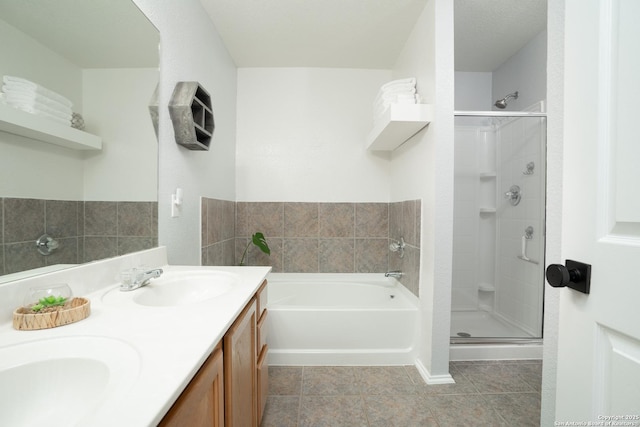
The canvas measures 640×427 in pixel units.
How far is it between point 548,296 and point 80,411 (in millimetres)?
1255

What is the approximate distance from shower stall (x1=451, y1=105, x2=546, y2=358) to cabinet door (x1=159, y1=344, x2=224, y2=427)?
2.28 m

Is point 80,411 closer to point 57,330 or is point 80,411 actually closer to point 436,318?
point 57,330

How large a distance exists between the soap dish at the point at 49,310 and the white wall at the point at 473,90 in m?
3.26

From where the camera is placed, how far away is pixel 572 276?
1.93ft

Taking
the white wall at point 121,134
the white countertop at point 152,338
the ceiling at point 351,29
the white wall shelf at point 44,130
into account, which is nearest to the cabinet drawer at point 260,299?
the white countertop at point 152,338

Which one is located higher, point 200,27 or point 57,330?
point 200,27

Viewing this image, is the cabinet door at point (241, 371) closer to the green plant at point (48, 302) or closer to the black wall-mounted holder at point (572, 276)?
the green plant at point (48, 302)

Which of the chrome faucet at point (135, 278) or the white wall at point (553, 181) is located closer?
the white wall at point (553, 181)

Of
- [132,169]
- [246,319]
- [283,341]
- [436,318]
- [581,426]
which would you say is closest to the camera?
[581,426]

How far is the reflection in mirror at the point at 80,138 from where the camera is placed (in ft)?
2.30

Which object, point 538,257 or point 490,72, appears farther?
point 490,72

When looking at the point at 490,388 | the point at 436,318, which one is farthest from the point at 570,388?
the point at 490,388

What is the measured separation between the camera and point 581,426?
59 cm

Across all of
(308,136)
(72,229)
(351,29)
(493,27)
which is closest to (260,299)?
(72,229)
